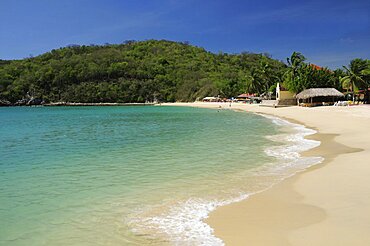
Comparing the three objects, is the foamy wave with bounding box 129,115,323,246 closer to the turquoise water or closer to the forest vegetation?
the turquoise water

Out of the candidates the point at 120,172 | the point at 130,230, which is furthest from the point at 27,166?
the point at 130,230

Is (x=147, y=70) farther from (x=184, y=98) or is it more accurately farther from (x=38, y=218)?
(x=38, y=218)

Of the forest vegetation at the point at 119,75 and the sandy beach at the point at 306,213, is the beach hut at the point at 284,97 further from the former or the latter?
the sandy beach at the point at 306,213

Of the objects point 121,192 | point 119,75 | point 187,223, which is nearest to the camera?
point 187,223

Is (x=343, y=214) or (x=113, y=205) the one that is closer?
(x=343, y=214)

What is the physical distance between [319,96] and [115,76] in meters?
90.0

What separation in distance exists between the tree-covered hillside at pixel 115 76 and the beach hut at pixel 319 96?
5716 centimetres

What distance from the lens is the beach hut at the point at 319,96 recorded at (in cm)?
4550

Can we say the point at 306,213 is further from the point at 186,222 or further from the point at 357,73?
the point at 357,73

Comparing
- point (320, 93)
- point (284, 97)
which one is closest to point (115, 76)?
point (284, 97)

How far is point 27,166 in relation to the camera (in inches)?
425

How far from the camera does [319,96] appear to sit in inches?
1834

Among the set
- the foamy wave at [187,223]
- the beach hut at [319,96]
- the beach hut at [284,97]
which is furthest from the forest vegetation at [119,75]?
the foamy wave at [187,223]

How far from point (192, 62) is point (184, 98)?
2380 centimetres
